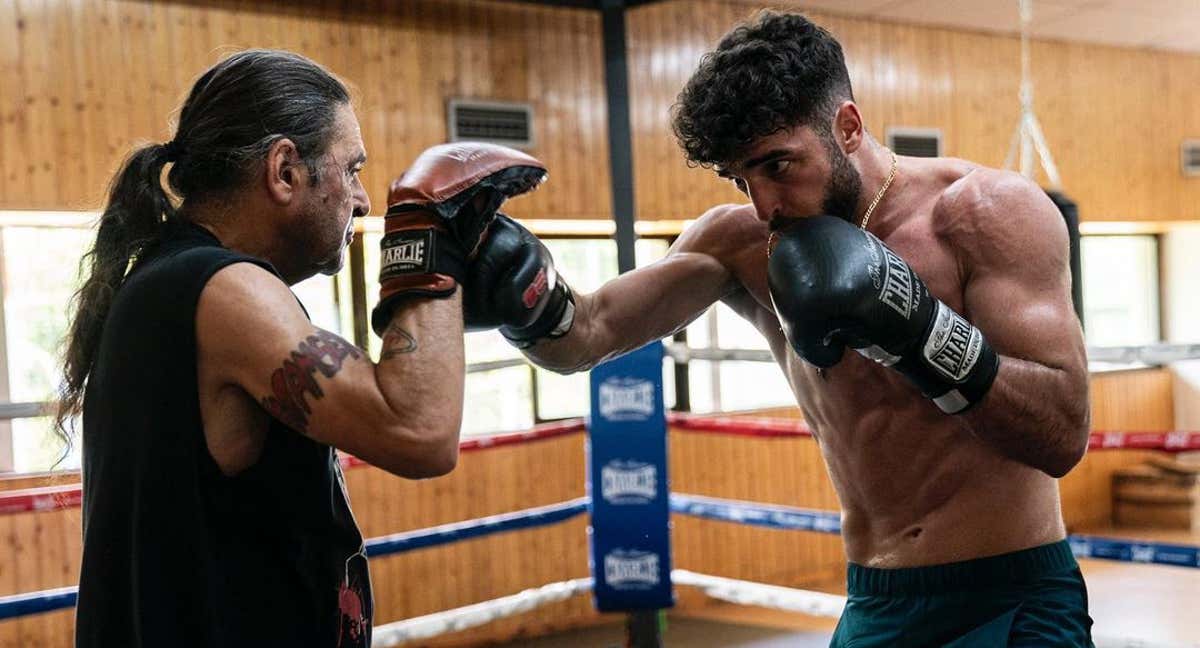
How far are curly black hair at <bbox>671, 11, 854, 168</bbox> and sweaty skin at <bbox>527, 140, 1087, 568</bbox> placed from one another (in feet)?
0.24

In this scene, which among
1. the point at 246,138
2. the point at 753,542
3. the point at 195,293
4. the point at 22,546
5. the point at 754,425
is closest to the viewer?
the point at 195,293

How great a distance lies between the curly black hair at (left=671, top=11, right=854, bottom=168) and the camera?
5.20 feet

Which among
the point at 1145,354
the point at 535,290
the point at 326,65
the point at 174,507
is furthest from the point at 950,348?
the point at 326,65

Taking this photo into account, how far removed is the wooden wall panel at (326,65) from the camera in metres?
4.12

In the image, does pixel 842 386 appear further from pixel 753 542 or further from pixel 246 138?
pixel 753 542

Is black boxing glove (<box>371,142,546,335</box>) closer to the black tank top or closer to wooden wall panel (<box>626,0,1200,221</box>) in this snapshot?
the black tank top

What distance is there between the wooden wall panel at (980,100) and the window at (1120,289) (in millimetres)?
352

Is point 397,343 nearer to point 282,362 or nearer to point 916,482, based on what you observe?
point 282,362

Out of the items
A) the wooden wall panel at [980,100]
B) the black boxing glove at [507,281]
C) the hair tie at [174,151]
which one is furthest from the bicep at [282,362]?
the wooden wall panel at [980,100]

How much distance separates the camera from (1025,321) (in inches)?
60.4

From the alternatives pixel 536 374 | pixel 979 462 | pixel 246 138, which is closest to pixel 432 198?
pixel 246 138

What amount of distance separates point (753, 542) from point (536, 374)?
4.82 ft

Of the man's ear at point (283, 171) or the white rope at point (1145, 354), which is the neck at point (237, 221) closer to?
the man's ear at point (283, 171)

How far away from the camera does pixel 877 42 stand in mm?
6262
